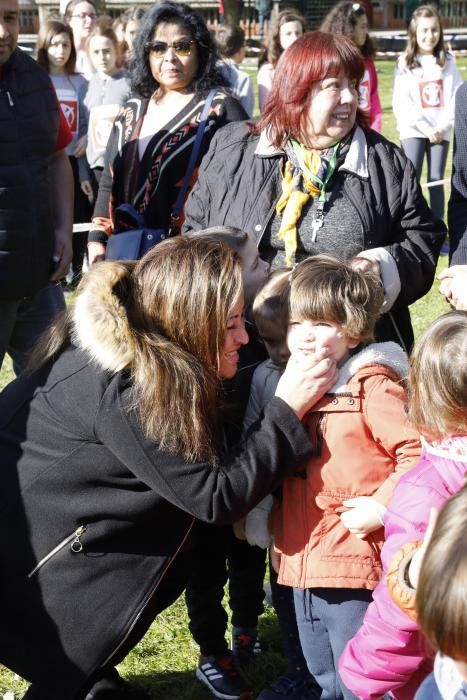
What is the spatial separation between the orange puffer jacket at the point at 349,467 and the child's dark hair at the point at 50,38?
614 centimetres

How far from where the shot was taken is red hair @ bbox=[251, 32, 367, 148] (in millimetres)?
3150

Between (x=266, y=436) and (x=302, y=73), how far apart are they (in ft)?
4.47

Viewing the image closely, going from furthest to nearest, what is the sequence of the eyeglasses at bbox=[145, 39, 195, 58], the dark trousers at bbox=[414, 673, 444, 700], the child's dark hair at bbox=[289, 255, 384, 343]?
the eyeglasses at bbox=[145, 39, 195, 58] < the child's dark hair at bbox=[289, 255, 384, 343] < the dark trousers at bbox=[414, 673, 444, 700]

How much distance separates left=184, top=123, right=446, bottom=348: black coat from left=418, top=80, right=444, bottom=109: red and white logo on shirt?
598cm

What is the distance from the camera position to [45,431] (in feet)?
8.44

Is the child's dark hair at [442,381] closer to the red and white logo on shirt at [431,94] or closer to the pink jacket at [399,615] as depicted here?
the pink jacket at [399,615]

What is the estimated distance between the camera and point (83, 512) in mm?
2523

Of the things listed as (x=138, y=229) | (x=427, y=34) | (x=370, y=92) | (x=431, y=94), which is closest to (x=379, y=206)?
(x=138, y=229)

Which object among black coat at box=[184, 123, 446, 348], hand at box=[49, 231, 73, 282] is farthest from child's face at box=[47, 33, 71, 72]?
black coat at box=[184, 123, 446, 348]

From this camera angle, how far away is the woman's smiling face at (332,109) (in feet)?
10.3

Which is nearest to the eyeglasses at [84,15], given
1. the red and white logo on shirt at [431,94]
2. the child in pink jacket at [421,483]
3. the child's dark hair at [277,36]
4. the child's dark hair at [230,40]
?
the child's dark hair at [230,40]

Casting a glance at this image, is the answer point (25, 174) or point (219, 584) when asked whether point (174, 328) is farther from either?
point (25, 174)

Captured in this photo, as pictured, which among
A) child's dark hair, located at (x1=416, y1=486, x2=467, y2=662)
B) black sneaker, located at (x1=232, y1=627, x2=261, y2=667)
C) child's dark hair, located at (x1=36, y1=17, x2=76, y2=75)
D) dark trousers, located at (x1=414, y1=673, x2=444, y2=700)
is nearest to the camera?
child's dark hair, located at (x1=416, y1=486, x2=467, y2=662)

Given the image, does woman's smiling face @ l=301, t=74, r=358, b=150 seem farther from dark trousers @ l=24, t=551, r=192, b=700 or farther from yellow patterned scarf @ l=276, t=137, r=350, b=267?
dark trousers @ l=24, t=551, r=192, b=700
